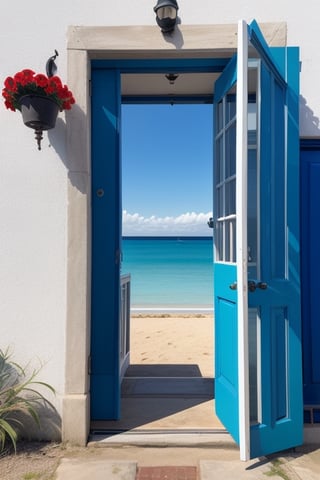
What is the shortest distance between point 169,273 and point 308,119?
2447 centimetres

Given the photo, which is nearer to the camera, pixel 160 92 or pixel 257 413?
pixel 257 413

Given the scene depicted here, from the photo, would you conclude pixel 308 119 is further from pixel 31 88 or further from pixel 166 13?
pixel 31 88

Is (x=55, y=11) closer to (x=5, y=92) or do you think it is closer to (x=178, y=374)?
(x=5, y=92)

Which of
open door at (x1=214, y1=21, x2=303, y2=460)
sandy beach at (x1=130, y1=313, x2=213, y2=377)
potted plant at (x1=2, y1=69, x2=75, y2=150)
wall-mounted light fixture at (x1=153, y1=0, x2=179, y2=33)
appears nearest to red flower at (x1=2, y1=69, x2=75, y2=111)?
potted plant at (x1=2, y1=69, x2=75, y2=150)

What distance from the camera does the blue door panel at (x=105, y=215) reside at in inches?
109

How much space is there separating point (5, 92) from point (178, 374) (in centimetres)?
285

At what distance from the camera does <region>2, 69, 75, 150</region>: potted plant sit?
240 cm

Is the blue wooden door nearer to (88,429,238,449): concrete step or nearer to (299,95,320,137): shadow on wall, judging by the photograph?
(299,95,320,137): shadow on wall

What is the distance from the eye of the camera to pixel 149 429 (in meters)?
2.68

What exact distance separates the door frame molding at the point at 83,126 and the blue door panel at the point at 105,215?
0.37 ft

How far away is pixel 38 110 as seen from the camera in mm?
2434

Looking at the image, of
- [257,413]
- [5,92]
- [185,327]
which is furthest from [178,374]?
[5,92]

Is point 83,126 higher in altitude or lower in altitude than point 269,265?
higher

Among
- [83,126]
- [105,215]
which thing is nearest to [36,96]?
[83,126]
